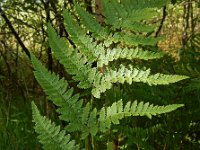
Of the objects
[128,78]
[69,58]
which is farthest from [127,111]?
[69,58]

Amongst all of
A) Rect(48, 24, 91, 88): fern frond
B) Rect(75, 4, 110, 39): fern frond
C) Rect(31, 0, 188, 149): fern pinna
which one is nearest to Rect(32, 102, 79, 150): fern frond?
Rect(31, 0, 188, 149): fern pinna

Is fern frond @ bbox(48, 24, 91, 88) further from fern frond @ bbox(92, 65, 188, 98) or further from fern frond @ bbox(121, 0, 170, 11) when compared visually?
fern frond @ bbox(121, 0, 170, 11)

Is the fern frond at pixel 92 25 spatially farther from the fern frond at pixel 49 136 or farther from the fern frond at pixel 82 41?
the fern frond at pixel 49 136

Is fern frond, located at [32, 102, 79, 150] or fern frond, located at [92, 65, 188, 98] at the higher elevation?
fern frond, located at [92, 65, 188, 98]

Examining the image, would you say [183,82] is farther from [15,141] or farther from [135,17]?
[135,17]

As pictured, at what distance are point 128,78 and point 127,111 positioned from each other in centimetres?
9

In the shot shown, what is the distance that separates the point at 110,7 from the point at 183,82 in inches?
40.4

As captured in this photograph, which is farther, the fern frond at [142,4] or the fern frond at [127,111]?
the fern frond at [142,4]

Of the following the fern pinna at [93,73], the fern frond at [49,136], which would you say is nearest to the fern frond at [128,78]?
the fern pinna at [93,73]

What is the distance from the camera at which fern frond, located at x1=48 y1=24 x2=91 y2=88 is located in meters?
0.98

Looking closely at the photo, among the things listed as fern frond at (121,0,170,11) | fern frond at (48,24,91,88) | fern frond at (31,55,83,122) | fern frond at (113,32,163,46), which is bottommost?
fern frond at (31,55,83,122)

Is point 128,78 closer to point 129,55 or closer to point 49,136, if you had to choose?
point 129,55

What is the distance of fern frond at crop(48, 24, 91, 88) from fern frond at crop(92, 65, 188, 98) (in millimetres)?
32

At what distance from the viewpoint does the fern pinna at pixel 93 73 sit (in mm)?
941
